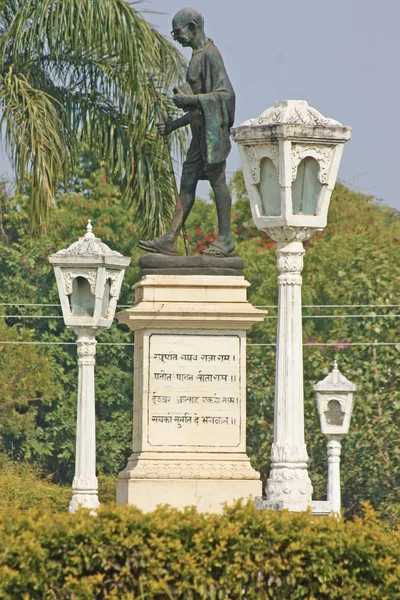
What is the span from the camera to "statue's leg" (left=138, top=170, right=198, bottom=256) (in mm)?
13894

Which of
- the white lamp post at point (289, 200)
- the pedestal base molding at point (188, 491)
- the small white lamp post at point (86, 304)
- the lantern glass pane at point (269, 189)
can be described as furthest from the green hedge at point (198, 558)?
the small white lamp post at point (86, 304)

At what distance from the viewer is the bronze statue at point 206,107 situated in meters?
13.6

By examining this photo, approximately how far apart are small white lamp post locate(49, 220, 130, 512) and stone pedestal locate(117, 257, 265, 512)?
7.00 feet

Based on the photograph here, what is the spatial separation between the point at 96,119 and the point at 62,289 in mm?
5174

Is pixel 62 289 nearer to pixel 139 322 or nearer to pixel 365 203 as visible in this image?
pixel 139 322

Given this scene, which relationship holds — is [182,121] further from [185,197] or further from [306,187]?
[306,187]

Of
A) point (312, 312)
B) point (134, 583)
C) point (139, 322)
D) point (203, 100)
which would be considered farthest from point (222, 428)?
point (312, 312)

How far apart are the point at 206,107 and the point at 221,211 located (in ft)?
3.34

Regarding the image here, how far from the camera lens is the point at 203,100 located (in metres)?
13.6

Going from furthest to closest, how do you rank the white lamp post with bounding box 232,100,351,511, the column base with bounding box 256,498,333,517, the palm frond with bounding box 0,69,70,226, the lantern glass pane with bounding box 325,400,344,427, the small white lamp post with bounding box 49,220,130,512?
the lantern glass pane with bounding box 325,400,344,427 < the palm frond with bounding box 0,69,70,226 < the small white lamp post with bounding box 49,220,130,512 < the white lamp post with bounding box 232,100,351,511 < the column base with bounding box 256,498,333,517

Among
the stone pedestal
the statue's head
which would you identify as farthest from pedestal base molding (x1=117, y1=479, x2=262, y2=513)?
the statue's head

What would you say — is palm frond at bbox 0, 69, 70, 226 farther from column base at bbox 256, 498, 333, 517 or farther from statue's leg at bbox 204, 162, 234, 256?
column base at bbox 256, 498, 333, 517

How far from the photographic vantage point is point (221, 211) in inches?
558

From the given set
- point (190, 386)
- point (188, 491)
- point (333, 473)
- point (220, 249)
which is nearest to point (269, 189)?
point (190, 386)
